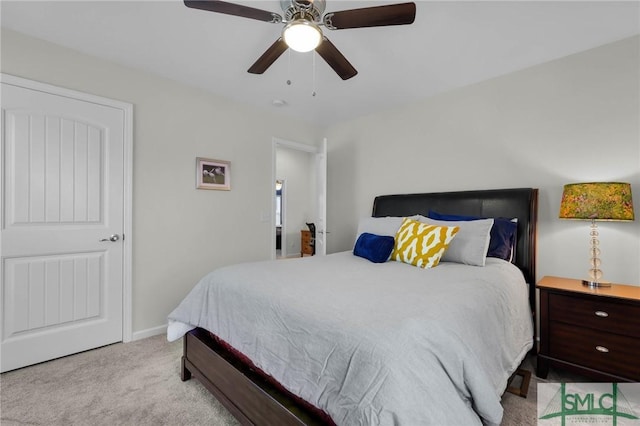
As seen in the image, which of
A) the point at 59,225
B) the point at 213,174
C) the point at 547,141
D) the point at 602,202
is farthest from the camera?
the point at 213,174

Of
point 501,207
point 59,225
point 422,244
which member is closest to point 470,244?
point 422,244

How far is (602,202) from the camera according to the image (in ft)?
6.32

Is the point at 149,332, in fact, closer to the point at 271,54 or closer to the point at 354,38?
the point at 271,54

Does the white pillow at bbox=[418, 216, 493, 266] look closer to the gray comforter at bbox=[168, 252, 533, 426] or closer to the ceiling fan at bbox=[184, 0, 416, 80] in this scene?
the gray comforter at bbox=[168, 252, 533, 426]

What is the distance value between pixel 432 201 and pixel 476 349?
2.01 m

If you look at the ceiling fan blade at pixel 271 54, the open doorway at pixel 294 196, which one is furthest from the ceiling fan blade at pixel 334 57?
the open doorway at pixel 294 196

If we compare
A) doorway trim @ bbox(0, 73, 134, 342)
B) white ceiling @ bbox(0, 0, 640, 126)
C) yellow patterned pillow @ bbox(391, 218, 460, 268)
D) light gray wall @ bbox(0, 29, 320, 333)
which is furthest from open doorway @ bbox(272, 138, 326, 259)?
yellow patterned pillow @ bbox(391, 218, 460, 268)

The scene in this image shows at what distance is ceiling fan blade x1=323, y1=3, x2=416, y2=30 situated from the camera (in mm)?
1439

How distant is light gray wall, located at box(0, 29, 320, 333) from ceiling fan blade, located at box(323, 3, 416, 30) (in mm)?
2014

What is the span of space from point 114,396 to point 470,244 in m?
2.59

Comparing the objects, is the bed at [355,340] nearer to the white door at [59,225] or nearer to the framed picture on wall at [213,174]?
the white door at [59,225]

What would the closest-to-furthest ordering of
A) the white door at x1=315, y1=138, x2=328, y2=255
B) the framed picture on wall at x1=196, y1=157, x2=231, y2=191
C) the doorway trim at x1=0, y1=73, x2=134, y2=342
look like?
the doorway trim at x1=0, y1=73, x2=134, y2=342
the framed picture on wall at x1=196, y1=157, x2=231, y2=191
the white door at x1=315, y1=138, x2=328, y2=255

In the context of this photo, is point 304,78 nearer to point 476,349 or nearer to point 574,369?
point 476,349

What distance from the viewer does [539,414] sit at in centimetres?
165
